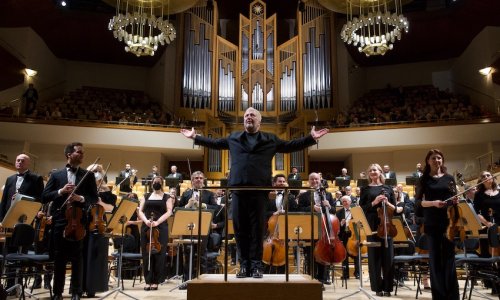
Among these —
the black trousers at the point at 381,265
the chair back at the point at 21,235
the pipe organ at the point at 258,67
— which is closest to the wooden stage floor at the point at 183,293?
the black trousers at the point at 381,265

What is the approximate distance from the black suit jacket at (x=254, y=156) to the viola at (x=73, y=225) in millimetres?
1436

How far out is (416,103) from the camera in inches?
623

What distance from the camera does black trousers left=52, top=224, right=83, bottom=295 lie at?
13.7ft

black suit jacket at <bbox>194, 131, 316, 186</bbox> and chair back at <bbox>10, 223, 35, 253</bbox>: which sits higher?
black suit jacket at <bbox>194, 131, 316, 186</bbox>

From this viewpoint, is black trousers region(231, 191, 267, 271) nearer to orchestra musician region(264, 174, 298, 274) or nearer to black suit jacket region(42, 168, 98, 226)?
black suit jacket region(42, 168, 98, 226)

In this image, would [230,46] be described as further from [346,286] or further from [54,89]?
[346,286]

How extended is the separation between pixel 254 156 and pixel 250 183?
0.24 m

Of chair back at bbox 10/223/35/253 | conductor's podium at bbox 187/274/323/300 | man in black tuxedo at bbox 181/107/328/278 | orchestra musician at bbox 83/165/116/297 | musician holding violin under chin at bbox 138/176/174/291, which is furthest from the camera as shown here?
musician holding violin under chin at bbox 138/176/174/291

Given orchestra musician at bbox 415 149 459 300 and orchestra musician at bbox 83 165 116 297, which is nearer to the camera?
orchestra musician at bbox 415 149 459 300

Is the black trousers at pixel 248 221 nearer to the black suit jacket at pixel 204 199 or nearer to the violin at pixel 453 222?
the violin at pixel 453 222

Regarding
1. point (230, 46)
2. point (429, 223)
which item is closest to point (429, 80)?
point (230, 46)

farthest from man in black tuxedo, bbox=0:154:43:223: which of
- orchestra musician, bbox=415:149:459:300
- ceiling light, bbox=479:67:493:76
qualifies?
ceiling light, bbox=479:67:493:76

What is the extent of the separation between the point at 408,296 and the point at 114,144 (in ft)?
37.8

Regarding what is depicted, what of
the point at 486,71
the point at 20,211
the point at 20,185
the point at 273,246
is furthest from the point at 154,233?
the point at 486,71
